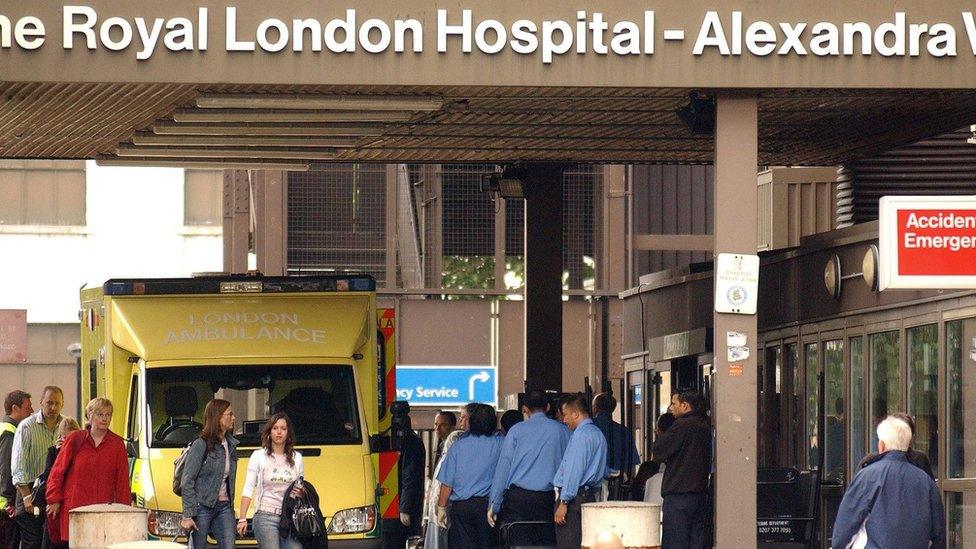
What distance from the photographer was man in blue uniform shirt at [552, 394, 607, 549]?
590 inches

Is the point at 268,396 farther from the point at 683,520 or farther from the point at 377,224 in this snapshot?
the point at 377,224

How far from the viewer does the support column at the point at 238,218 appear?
32719 mm

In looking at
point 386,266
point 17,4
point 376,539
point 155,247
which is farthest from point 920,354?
point 155,247

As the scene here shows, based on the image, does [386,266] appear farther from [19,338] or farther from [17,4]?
[17,4]

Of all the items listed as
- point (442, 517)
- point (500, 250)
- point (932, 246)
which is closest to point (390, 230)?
point (500, 250)

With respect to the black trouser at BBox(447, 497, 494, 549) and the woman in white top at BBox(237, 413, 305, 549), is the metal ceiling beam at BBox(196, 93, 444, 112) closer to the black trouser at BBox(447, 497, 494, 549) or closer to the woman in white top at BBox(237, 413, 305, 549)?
the woman in white top at BBox(237, 413, 305, 549)

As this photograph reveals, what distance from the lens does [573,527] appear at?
49.5 feet

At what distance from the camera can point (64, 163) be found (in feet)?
156

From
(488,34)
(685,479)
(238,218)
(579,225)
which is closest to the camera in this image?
(488,34)

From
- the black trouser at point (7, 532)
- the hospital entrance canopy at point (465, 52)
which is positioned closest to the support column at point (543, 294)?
the black trouser at point (7, 532)

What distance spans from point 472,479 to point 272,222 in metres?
15.9

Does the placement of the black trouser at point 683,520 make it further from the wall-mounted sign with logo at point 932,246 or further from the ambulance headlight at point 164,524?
the ambulance headlight at point 164,524

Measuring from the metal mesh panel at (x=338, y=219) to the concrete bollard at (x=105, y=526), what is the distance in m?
18.8

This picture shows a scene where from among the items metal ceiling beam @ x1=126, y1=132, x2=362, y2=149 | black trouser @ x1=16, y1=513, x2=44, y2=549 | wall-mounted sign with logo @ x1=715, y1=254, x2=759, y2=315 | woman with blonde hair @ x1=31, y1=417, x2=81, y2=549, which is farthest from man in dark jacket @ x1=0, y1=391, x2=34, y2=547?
wall-mounted sign with logo @ x1=715, y1=254, x2=759, y2=315
